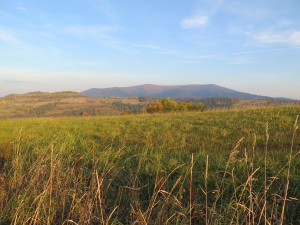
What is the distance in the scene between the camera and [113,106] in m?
185

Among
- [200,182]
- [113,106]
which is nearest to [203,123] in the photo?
[200,182]

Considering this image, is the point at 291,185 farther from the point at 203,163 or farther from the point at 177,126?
the point at 177,126

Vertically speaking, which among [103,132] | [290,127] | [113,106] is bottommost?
[113,106]

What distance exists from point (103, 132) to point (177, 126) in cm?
372

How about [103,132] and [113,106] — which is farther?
[113,106]

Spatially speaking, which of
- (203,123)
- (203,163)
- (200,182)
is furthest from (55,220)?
(203,123)

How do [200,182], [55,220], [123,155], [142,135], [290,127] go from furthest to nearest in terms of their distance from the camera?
[142,135] < [290,127] < [123,155] < [200,182] < [55,220]

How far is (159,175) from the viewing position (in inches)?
263

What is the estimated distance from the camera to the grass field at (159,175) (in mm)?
4199

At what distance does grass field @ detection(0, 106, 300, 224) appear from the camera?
4.20 metres

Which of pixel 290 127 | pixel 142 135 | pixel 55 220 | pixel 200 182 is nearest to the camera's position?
pixel 55 220

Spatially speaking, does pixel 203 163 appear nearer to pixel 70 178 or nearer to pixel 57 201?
pixel 70 178

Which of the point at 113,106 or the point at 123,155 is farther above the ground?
the point at 123,155

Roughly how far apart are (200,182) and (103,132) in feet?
27.5
